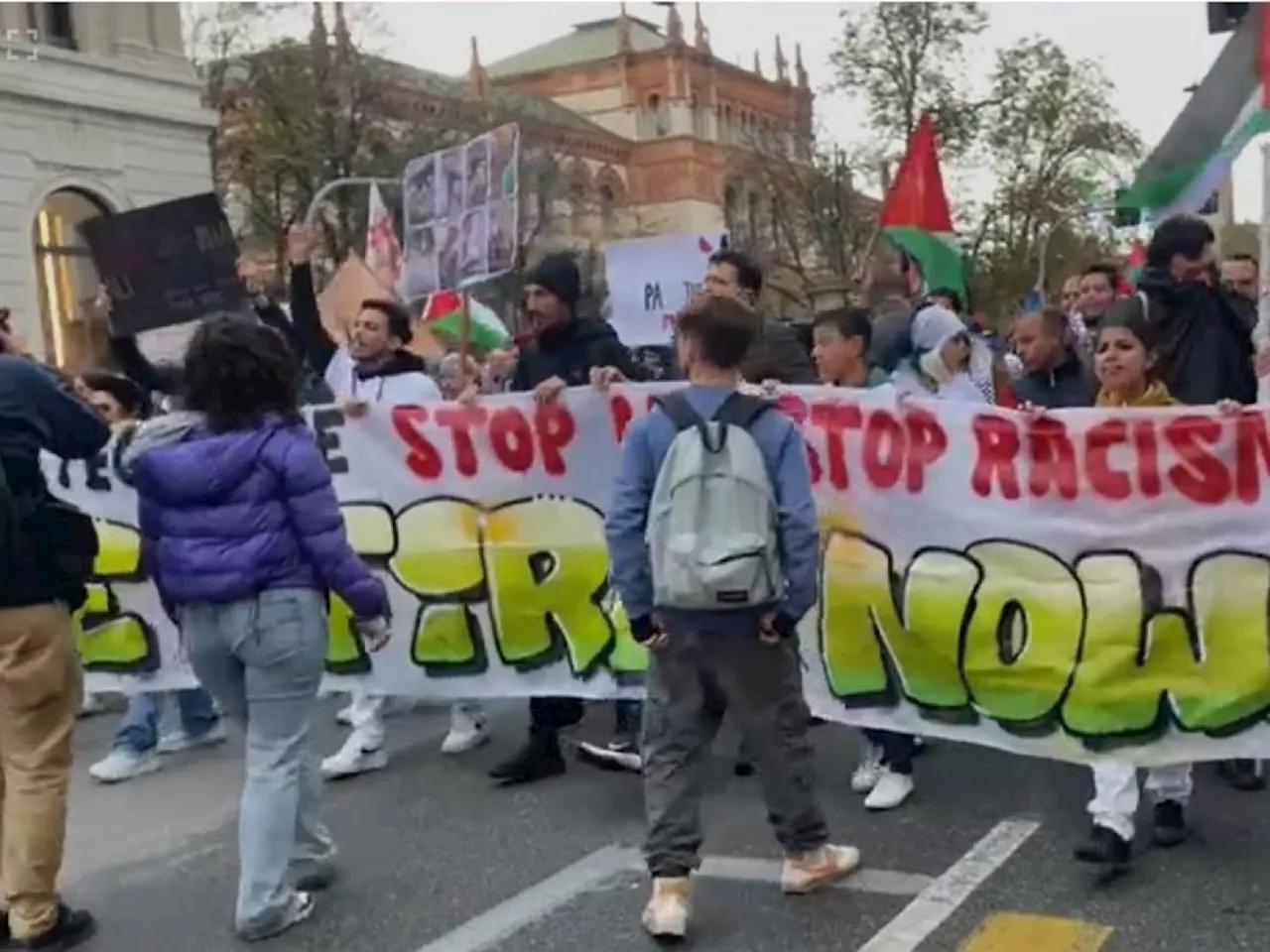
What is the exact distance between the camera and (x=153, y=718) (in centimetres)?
680

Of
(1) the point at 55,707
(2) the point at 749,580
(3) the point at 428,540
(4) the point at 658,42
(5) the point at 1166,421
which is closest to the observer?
(2) the point at 749,580

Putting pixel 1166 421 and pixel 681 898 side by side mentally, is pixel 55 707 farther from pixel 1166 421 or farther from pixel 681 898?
pixel 1166 421

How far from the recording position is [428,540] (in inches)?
248

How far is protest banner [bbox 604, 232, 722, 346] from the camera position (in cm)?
956

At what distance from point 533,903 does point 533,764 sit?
1.33 m

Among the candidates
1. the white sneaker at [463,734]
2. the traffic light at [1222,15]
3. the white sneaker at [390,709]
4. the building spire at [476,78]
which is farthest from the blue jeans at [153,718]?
the building spire at [476,78]

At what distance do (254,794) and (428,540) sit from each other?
6.07 feet

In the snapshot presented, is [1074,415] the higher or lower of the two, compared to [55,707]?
higher

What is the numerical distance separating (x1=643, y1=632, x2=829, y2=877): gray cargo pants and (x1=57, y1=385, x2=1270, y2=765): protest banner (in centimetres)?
95

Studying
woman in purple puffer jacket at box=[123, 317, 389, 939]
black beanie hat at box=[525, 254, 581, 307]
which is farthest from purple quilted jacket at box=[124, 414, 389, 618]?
black beanie hat at box=[525, 254, 581, 307]

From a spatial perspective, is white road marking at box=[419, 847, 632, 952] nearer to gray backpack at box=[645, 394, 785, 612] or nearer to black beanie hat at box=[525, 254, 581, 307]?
gray backpack at box=[645, 394, 785, 612]

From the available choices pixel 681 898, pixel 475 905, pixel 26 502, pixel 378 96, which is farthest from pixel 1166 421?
pixel 378 96

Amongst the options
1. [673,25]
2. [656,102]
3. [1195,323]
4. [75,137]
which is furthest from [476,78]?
[1195,323]

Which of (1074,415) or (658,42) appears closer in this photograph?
(1074,415)
